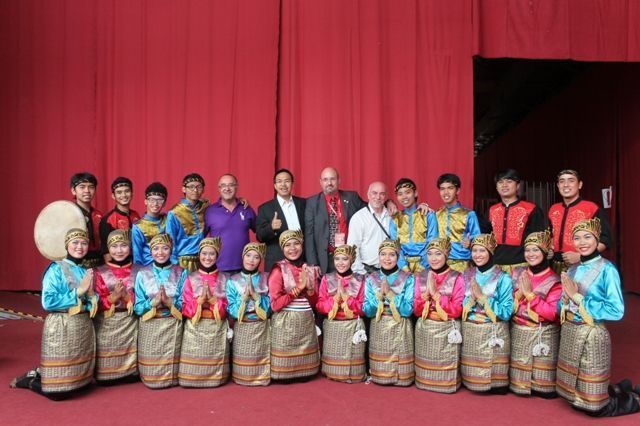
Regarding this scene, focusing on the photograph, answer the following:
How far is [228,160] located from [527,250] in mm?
3430

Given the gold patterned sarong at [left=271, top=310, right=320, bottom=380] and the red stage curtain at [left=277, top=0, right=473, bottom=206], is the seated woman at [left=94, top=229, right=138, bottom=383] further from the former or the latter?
the red stage curtain at [left=277, top=0, right=473, bottom=206]

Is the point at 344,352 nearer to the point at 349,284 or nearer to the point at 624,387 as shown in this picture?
the point at 349,284

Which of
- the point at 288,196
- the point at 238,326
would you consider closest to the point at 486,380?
the point at 238,326

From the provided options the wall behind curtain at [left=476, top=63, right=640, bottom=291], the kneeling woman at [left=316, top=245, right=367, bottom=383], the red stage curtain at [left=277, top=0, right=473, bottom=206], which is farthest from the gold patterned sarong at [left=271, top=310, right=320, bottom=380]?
the wall behind curtain at [left=476, top=63, right=640, bottom=291]

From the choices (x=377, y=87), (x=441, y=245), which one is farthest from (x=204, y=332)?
(x=377, y=87)

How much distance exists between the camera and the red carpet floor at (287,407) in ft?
9.28

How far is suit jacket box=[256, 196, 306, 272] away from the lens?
4.09m

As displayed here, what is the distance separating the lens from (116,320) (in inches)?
132

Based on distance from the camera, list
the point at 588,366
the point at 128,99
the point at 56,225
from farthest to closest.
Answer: the point at 128,99
the point at 56,225
the point at 588,366

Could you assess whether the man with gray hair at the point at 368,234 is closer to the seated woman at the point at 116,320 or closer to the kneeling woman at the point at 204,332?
the kneeling woman at the point at 204,332

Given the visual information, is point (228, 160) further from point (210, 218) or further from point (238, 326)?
point (238, 326)

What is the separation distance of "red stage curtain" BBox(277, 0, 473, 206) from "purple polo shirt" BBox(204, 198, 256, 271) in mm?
1541

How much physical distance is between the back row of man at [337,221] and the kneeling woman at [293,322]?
42 centimetres

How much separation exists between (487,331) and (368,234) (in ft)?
3.88
